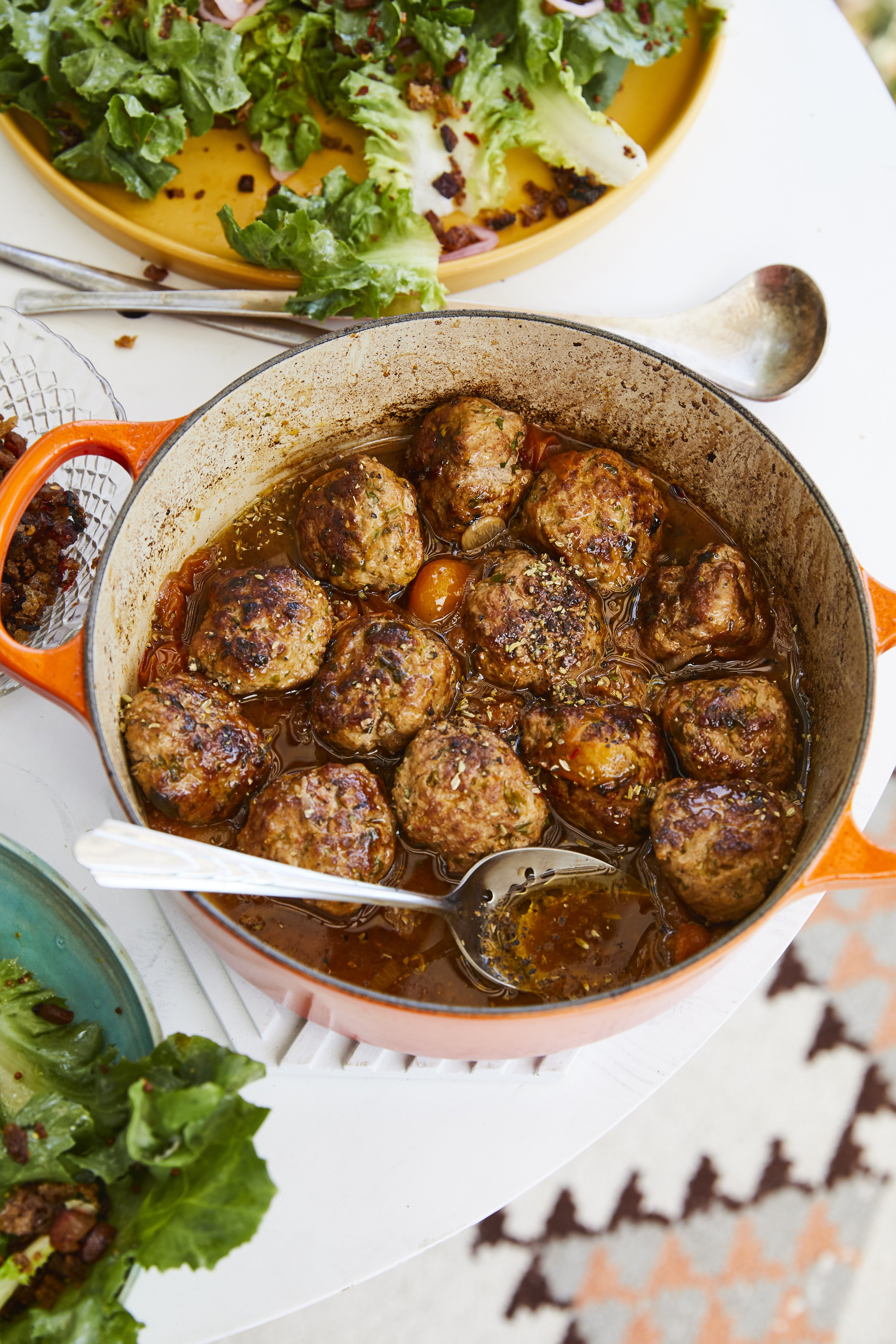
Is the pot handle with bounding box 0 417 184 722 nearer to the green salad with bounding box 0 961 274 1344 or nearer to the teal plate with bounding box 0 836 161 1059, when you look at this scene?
the teal plate with bounding box 0 836 161 1059

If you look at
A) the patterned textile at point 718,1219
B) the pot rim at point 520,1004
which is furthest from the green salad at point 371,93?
the patterned textile at point 718,1219

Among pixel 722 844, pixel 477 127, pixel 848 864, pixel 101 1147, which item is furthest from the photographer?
pixel 477 127

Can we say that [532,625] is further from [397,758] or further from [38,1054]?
[38,1054]

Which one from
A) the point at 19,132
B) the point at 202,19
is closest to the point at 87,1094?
the point at 19,132

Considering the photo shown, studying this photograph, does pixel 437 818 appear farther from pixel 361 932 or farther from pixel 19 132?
pixel 19 132

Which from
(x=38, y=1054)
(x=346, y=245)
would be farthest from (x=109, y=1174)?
(x=346, y=245)

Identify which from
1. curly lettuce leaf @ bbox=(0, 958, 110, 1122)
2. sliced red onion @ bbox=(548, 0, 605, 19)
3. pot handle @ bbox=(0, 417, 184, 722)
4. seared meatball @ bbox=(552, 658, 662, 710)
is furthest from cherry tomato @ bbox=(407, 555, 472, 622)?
sliced red onion @ bbox=(548, 0, 605, 19)
